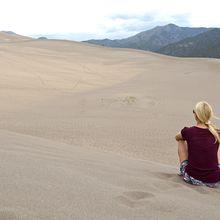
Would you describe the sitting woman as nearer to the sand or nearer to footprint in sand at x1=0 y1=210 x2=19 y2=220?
the sand

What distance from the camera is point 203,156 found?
418cm

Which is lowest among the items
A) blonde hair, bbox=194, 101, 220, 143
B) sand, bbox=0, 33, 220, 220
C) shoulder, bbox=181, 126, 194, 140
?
sand, bbox=0, 33, 220, 220

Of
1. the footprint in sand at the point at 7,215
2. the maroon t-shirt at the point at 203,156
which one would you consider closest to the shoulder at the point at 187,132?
the maroon t-shirt at the point at 203,156

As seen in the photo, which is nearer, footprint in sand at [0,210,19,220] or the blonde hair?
footprint in sand at [0,210,19,220]

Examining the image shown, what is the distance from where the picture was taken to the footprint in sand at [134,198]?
10.1ft

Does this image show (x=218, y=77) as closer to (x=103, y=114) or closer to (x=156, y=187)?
(x=103, y=114)

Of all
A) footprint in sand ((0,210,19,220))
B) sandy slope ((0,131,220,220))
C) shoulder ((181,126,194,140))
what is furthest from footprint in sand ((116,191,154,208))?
shoulder ((181,126,194,140))

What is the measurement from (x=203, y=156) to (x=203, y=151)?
43mm

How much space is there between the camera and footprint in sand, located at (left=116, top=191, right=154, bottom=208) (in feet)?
10.1

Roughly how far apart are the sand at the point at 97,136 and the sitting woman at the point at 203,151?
0.14m

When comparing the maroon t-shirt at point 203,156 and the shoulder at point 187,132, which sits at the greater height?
the shoulder at point 187,132

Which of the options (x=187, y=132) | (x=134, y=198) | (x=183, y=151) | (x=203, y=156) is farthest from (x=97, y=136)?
(x=134, y=198)

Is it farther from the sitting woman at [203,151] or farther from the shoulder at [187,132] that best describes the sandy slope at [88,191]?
the shoulder at [187,132]

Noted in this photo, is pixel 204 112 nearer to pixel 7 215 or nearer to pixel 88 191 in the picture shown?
pixel 88 191
